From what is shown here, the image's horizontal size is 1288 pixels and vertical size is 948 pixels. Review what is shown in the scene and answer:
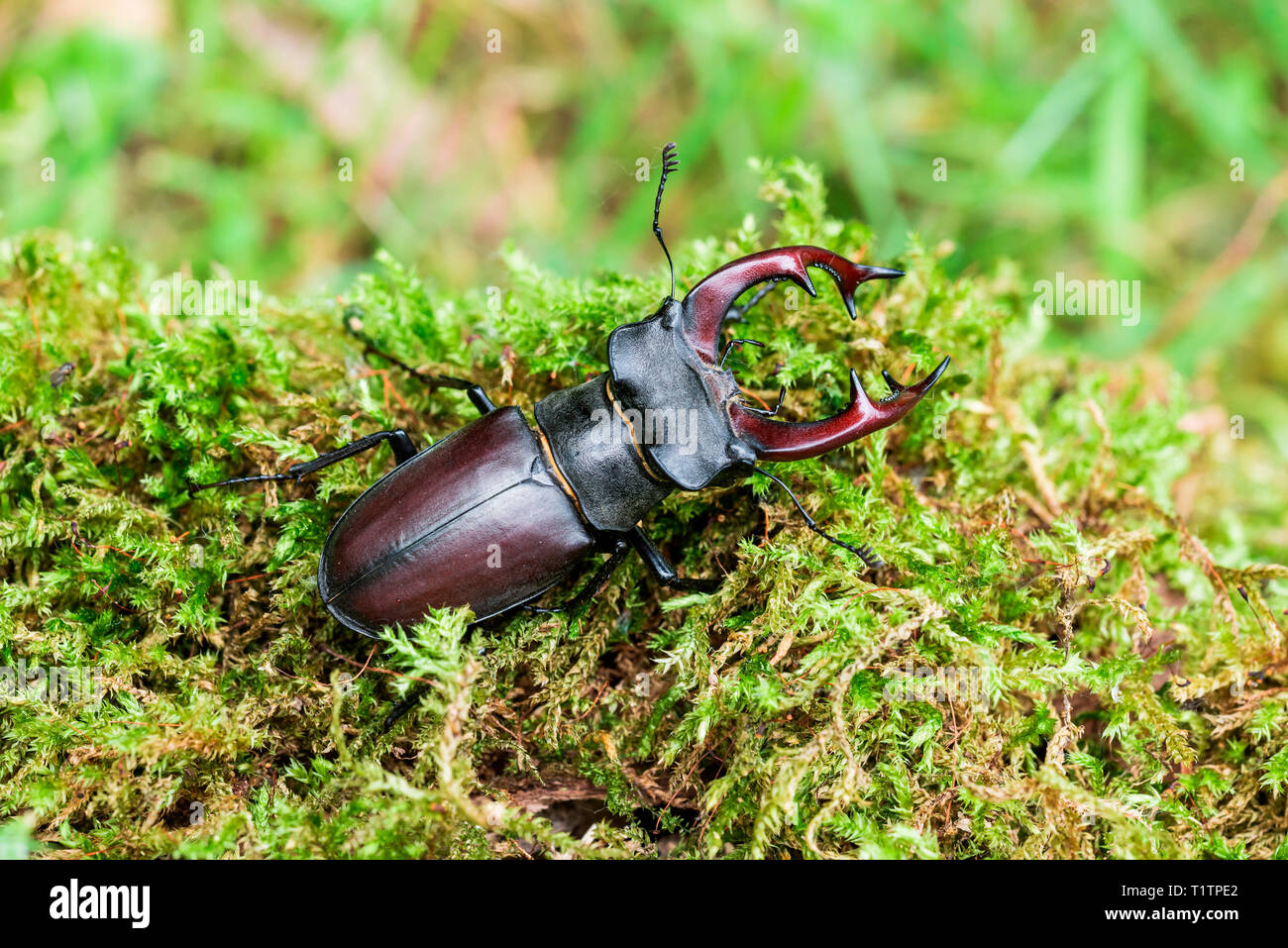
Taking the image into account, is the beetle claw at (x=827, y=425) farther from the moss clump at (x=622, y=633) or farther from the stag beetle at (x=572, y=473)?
the moss clump at (x=622, y=633)

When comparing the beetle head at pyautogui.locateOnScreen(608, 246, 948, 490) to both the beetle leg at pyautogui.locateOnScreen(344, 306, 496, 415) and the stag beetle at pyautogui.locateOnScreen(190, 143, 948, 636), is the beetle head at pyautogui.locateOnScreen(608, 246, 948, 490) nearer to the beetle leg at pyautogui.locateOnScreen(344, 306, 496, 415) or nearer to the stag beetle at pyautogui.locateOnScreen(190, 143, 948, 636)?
the stag beetle at pyautogui.locateOnScreen(190, 143, 948, 636)

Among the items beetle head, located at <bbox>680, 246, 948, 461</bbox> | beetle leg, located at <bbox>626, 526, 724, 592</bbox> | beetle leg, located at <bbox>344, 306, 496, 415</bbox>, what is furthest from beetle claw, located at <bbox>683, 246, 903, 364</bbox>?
beetle leg, located at <bbox>344, 306, 496, 415</bbox>

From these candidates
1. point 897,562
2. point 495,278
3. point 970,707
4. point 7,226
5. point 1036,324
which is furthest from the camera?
point 495,278

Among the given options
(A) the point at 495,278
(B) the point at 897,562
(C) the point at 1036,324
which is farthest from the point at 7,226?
(C) the point at 1036,324

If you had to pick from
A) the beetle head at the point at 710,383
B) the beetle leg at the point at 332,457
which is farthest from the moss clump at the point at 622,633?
the beetle head at the point at 710,383

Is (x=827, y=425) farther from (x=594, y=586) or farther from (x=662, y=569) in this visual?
(x=594, y=586)

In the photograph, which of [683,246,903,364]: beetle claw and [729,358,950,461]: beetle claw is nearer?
[729,358,950,461]: beetle claw
